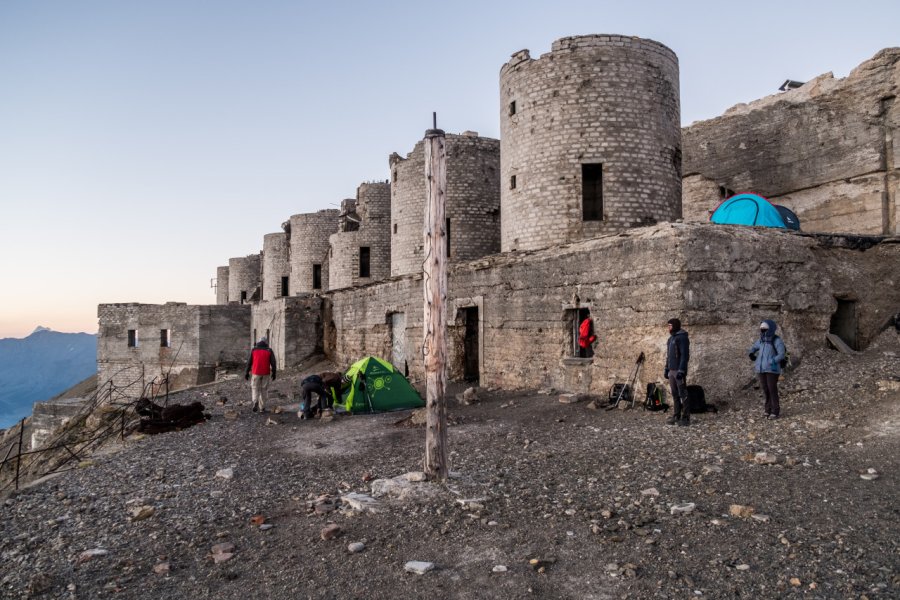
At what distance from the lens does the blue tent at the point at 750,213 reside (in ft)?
36.6

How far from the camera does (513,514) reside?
17.2 ft

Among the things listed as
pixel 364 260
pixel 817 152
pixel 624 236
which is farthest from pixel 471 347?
pixel 364 260

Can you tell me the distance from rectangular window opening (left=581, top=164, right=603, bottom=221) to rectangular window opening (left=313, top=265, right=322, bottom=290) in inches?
740

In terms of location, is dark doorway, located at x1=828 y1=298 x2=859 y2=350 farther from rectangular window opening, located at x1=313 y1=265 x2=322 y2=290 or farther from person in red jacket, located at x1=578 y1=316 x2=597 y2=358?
rectangular window opening, located at x1=313 y1=265 x2=322 y2=290

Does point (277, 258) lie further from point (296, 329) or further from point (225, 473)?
point (225, 473)

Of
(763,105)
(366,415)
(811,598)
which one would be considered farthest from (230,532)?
(763,105)

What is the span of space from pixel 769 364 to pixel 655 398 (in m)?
1.71

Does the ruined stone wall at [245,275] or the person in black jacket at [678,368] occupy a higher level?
the ruined stone wall at [245,275]

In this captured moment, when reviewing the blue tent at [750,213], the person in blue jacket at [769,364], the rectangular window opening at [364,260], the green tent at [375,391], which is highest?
the rectangular window opening at [364,260]

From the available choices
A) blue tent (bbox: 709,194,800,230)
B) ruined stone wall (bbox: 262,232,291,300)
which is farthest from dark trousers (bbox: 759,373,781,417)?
ruined stone wall (bbox: 262,232,291,300)

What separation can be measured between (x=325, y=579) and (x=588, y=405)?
6493 millimetres

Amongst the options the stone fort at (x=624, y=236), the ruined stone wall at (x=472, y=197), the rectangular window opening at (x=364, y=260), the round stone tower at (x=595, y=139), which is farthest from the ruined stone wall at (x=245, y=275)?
the round stone tower at (x=595, y=139)

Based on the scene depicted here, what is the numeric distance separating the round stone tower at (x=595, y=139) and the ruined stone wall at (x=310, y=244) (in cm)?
1761

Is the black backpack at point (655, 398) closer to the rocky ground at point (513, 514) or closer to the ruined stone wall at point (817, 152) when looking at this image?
the rocky ground at point (513, 514)
